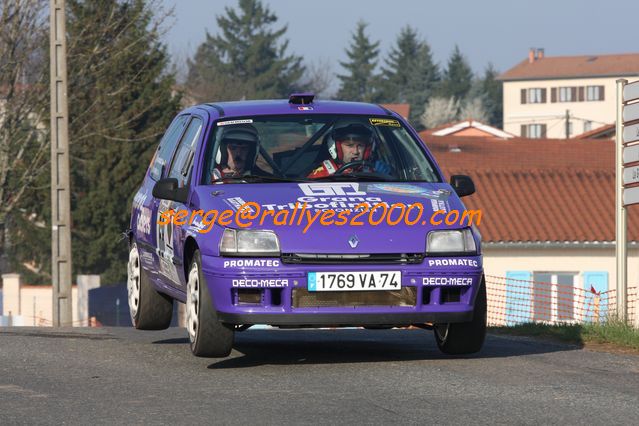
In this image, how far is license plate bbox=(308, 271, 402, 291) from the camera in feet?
29.0

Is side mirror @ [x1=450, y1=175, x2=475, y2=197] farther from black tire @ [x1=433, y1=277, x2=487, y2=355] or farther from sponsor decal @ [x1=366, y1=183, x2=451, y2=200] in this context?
black tire @ [x1=433, y1=277, x2=487, y2=355]

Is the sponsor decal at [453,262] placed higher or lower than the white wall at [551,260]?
higher

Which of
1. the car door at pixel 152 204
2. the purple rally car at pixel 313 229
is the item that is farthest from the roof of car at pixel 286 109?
the car door at pixel 152 204

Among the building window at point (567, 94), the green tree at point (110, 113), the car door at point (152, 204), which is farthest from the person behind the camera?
the building window at point (567, 94)

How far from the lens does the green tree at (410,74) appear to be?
472 feet

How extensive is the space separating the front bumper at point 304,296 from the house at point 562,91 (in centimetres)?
13200

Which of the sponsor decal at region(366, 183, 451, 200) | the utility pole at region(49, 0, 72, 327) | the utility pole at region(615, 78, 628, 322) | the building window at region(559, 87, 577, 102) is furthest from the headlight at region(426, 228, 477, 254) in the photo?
the building window at region(559, 87, 577, 102)

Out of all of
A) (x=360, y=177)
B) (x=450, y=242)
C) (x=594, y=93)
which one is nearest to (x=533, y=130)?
(x=594, y=93)

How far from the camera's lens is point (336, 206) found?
9.20m

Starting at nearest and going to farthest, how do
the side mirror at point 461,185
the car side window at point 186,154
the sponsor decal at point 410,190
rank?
the sponsor decal at point 410,190 < the side mirror at point 461,185 < the car side window at point 186,154

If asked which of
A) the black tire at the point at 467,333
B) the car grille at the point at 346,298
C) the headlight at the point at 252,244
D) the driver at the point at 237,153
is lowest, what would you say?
the black tire at the point at 467,333

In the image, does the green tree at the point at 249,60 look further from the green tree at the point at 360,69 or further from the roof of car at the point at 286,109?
the roof of car at the point at 286,109

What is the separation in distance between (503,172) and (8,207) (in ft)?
49.4

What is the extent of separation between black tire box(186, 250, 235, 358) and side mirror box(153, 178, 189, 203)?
64 cm
